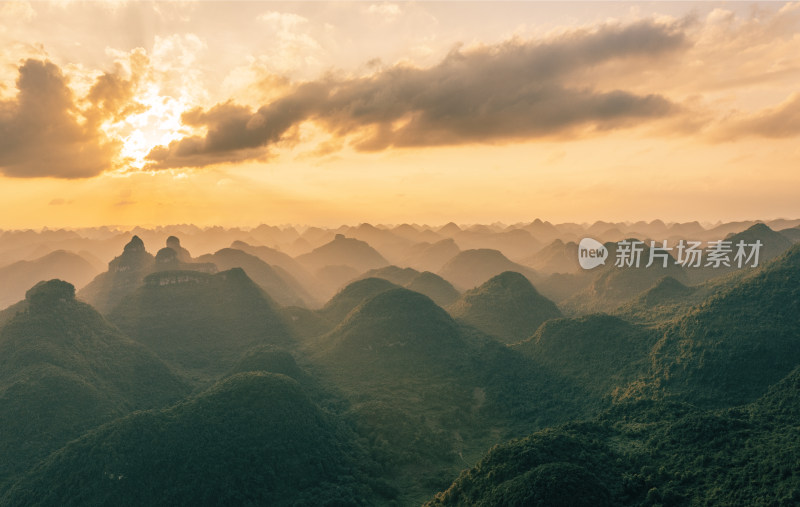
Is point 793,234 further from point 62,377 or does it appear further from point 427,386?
point 62,377

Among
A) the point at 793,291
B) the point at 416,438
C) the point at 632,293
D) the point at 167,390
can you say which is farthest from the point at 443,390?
the point at 632,293

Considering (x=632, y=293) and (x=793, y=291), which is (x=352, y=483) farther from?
(x=632, y=293)

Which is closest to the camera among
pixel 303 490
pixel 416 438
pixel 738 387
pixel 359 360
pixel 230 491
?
pixel 230 491

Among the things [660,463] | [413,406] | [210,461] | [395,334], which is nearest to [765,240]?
[395,334]

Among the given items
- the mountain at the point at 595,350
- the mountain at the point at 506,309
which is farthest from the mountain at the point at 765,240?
the mountain at the point at 595,350

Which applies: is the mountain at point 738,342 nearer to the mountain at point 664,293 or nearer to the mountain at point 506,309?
the mountain at point 664,293

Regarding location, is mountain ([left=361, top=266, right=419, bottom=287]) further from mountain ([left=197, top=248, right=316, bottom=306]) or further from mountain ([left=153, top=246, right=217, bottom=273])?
mountain ([left=153, top=246, right=217, bottom=273])
